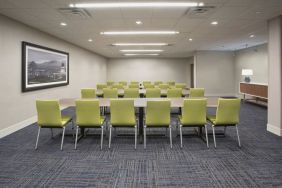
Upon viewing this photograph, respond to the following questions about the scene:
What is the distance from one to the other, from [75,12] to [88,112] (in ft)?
6.62

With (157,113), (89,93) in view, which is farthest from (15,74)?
(157,113)

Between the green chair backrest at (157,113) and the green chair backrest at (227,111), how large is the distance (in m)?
0.86

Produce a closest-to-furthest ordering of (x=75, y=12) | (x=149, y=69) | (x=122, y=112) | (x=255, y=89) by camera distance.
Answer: (x=122, y=112), (x=75, y=12), (x=255, y=89), (x=149, y=69)

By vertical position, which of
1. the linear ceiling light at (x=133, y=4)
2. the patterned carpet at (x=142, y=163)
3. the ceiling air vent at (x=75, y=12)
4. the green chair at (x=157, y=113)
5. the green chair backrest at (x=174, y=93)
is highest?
the ceiling air vent at (x=75, y=12)

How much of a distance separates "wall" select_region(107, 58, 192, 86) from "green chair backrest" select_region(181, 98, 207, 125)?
12947mm

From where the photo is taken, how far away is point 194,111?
382 centimetres

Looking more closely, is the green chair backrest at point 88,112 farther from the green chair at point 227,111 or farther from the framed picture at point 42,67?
the framed picture at point 42,67

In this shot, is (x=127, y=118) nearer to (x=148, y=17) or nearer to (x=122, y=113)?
(x=122, y=113)

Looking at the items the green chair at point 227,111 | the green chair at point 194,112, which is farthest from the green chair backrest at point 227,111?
the green chair at point 194,112

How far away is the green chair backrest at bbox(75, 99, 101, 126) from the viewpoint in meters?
3.75

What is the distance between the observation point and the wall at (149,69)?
54.5 feet

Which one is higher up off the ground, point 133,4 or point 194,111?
point 133,4

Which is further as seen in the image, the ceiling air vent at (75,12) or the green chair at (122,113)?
the ceiling air vent at (75,12)

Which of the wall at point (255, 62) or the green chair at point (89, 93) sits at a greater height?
the wall at point (255, 62)
